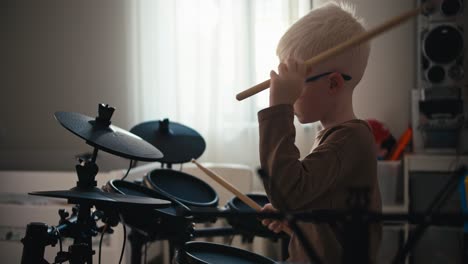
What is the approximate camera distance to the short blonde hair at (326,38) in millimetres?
913

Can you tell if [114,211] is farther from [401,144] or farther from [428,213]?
[401,144]

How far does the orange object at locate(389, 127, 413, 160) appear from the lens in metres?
2.27

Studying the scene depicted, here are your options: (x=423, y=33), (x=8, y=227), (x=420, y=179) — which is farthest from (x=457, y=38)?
(x=8, y=227)

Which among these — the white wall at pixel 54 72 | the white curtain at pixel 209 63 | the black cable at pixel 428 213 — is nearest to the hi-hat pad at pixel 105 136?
the black cable at pixel 428 213

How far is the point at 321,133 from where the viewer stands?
0.95 m

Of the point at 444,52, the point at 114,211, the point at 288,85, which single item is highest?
the point at 444,52

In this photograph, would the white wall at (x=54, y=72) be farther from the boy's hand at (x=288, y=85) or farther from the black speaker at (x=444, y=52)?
the boy's hand at (x=288, y=85)

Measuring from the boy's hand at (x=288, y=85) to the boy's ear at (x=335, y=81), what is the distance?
123 millimetres

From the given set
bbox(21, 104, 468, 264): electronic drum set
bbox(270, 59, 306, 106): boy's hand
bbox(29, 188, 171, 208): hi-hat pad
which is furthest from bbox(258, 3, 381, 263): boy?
bbox(29, 188, 171, 208): hi-hat pad

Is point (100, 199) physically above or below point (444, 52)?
below

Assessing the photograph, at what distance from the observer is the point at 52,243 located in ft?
3.20

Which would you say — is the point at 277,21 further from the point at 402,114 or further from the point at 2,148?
the point at 2,148

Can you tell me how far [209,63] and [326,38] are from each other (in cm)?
167

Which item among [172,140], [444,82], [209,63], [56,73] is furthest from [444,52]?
[56,73]
